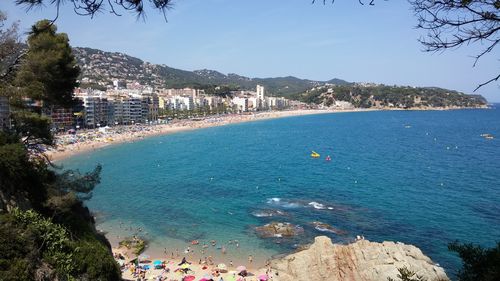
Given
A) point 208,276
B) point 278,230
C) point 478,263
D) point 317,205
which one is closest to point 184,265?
point 208,276

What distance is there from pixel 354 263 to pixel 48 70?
41.3 ft

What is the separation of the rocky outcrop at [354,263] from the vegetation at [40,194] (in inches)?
284

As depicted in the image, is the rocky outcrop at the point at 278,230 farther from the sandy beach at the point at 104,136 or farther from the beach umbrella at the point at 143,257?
the sandy beach at the point at 104,136

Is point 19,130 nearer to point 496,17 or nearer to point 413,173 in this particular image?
point 496,17

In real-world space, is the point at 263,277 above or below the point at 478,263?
below

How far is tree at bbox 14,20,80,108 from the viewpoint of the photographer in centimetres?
1090

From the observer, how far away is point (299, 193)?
32125mm

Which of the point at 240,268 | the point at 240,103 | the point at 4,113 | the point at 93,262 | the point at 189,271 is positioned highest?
the point at 4,113

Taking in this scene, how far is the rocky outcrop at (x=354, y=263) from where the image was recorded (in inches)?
562

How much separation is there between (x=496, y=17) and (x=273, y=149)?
58.4 meters

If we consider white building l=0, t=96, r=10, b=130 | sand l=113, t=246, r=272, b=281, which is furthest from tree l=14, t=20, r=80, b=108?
sand l=113, t=246, r=272, b=281

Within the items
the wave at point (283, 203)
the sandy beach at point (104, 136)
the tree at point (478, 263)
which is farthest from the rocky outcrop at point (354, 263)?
the sandy beach at point (104, 136)

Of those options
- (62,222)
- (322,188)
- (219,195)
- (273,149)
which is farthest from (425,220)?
(273,149)

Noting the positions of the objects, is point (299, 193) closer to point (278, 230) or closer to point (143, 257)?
point (278, 230)
